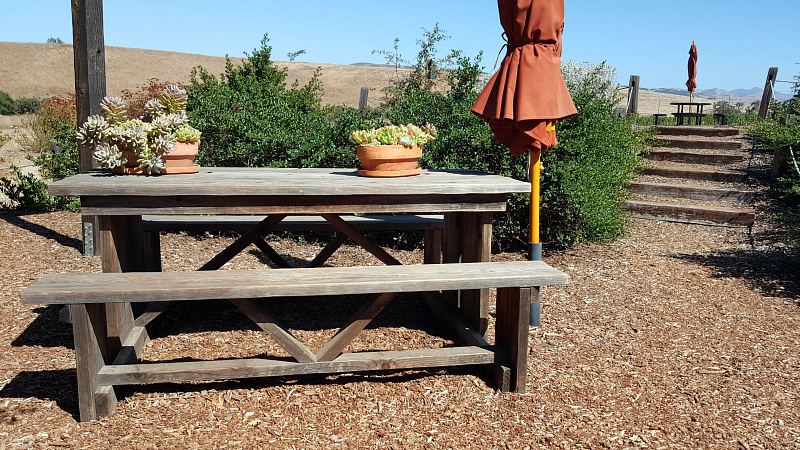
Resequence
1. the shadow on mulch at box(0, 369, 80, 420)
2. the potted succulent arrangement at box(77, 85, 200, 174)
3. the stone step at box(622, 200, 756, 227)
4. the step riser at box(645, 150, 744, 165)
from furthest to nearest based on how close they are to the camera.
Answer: the step riser at box(645, 150, 744, 165), the stone step at box(622, 200, 756, 227), the potted succulent arrangement at box(77, 85, 200, 174), the shadow on mulch at box(0, 369, 80, 420)

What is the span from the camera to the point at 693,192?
26.5ft

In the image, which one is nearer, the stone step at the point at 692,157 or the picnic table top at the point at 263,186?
the picnic table top at the point at 263,186

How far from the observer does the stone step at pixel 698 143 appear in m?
9.61

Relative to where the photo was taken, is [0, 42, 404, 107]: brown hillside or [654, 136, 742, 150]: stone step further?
[0, 42, 404, 107]: brown hillside

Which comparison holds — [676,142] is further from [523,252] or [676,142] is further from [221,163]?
[221,163]

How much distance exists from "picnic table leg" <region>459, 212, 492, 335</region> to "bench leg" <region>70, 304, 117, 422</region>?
82.0 inches

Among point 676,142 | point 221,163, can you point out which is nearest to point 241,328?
point 221,163

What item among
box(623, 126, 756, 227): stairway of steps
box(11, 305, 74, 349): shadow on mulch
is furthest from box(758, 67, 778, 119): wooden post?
box(11, 305, 74, 349): shadow on mulch

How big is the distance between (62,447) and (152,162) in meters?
1.57

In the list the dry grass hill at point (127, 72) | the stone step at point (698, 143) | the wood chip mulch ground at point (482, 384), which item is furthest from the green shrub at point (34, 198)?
the dry grass hill at point (127, 72)

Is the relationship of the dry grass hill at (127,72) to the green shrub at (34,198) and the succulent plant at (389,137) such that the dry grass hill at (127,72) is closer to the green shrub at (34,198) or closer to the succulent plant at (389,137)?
the green shrub at (34,198)

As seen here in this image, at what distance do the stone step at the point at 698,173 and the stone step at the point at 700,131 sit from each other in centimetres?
170

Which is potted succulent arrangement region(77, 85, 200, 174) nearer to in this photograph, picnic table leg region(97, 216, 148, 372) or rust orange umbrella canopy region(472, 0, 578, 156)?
picnic table leg region(97, 216, 148, 372)

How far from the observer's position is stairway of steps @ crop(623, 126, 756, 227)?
738 cm
